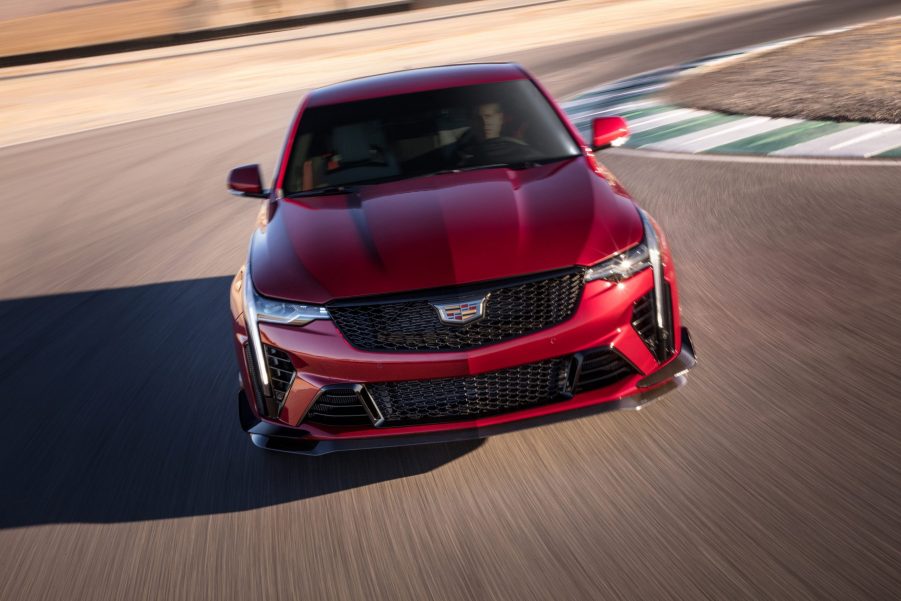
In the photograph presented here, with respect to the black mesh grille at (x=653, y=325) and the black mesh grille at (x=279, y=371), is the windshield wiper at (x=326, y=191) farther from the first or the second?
the black mesh grille at (x=653, y=325)

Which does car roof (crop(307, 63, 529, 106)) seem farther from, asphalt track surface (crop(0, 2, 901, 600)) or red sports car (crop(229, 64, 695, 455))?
asphalt track surface (crop(0, 2, 901, 600))

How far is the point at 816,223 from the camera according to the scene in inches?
272

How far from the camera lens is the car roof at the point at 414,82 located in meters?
5.51

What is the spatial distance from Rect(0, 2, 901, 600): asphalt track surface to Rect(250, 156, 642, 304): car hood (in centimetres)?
82

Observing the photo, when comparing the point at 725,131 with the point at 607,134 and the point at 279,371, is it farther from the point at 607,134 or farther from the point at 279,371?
the point at 279,371

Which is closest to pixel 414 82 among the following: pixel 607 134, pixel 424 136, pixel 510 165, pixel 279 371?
pixel 424 136

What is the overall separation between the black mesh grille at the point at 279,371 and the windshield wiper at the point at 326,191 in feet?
4.01

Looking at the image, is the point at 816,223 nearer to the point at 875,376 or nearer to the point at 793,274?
the point at 793,274

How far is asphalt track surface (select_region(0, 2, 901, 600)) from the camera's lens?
317cm

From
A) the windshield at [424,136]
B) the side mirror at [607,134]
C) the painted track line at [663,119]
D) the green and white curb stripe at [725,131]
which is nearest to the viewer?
the windshield at [424,136]

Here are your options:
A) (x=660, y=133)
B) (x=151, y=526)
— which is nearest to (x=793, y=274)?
(x=151, y=526)

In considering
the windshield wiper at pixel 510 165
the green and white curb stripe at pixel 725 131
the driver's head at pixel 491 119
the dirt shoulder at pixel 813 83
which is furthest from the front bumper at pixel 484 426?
the dirt shoulder at pixel 813 83

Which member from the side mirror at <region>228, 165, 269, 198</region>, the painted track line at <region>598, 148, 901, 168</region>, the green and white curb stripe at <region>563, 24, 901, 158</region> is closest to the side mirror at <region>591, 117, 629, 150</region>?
the side mirror at <region>228, 165, 269, 198</region>

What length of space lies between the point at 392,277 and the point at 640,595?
1511 mm
